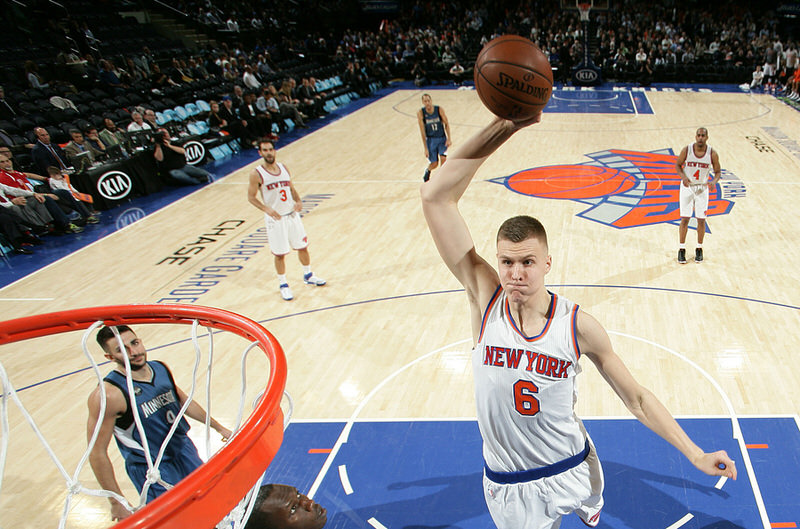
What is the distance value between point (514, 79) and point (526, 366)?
127 cm

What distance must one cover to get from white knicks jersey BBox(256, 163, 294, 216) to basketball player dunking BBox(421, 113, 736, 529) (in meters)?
4.45

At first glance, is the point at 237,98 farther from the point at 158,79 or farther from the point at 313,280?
the point at 313,280

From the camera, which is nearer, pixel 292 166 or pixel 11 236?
pixel 11 236

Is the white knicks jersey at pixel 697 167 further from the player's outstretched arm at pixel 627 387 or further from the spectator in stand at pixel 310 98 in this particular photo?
the spectator in stand at pixel 310 98

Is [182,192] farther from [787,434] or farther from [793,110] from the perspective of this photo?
[793,110]

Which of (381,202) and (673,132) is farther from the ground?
(381,202)

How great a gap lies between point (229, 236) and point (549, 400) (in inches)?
296

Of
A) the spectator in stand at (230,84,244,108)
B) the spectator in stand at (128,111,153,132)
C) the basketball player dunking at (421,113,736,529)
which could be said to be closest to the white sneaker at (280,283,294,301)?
the basketball player dunking at (421,113,736,529)

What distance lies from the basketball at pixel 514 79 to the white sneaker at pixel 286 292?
4422 mm

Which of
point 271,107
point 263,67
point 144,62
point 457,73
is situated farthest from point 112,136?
point 457,73

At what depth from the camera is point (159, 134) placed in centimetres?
1162

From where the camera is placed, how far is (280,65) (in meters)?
21.8

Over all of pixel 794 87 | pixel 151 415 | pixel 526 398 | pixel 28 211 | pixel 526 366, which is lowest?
pixel 794 87

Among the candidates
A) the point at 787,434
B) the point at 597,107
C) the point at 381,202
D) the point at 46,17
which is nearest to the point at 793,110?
the point at 597,107
